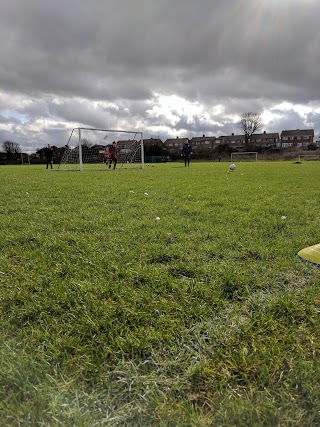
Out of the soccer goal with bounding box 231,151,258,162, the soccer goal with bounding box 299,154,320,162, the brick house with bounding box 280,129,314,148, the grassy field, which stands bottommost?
the grassy field

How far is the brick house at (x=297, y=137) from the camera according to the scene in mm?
110375

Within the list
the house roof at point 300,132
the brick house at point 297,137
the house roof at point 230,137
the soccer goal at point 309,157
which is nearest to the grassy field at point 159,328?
the soccer goal at point 309,157

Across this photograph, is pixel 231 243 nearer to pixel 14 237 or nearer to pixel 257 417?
pixel 257 417

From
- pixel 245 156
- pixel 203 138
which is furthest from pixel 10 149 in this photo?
pixel 203 138

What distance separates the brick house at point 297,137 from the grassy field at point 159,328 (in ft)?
392

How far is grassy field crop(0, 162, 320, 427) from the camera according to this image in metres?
1.26

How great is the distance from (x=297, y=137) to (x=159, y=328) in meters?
126

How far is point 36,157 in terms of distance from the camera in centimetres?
5728

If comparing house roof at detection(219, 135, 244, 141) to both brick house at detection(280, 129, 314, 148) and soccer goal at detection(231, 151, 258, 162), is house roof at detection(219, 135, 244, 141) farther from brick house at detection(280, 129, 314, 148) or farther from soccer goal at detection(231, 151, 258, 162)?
soccer goal at detection(231, 151, 258, 162)

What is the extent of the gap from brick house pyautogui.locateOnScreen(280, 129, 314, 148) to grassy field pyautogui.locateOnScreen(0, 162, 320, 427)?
119439mm

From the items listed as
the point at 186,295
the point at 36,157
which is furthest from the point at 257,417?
the point at 36,157

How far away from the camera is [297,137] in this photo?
111 meters

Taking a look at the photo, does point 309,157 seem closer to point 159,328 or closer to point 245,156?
point 245,156

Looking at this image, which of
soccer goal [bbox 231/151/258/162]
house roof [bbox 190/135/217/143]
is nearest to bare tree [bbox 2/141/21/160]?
soccer goal [bbox 231/151/258/162]
